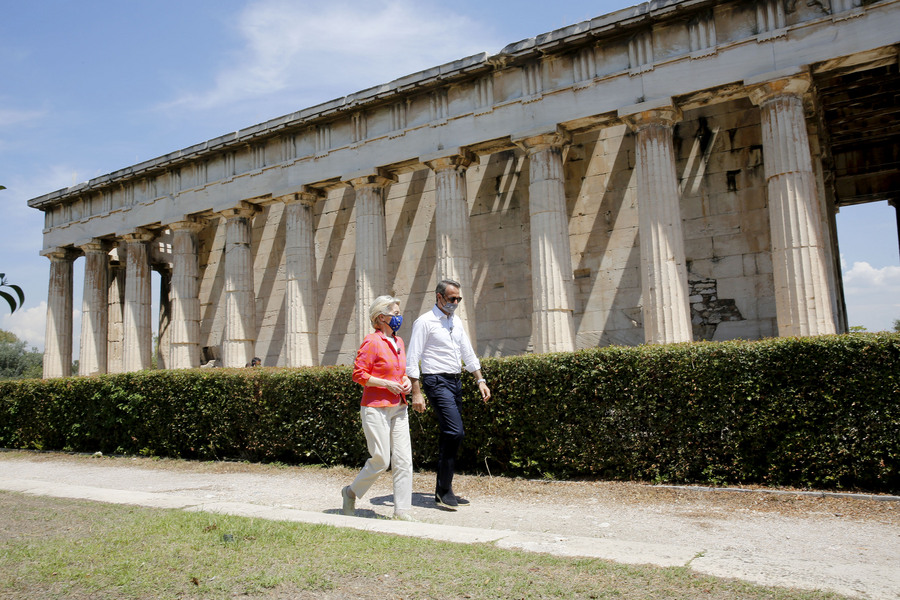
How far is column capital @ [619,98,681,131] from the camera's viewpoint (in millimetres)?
14117

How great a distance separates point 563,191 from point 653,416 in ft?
27.0

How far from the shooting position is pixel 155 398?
1286cm

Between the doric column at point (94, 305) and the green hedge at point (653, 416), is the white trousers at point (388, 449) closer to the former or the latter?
the green hedge at point (653, 416)

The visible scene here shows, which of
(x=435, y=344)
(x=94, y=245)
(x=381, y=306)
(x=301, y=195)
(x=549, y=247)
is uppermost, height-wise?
(x=301, y=195)

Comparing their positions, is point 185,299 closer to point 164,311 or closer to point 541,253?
point 164,311

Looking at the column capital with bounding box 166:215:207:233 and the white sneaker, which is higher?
the column capital with bounding box 166:215:207:233

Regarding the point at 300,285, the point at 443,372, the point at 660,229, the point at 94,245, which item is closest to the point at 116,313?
the point at 94,245

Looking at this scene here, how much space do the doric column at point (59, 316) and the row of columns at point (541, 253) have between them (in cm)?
137

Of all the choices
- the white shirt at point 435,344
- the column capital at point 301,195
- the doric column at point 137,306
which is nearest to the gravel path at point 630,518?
the white shirt at point 435,344

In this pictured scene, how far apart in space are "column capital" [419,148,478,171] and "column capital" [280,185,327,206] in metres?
3.93

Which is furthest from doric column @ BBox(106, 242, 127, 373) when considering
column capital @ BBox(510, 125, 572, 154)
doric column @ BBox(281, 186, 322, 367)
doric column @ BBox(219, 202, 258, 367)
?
column capital @ BBox(510, 125, 572, 154)

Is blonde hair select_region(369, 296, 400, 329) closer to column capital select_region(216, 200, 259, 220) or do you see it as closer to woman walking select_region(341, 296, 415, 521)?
woman walking select_region(341, 296, 415, 521)

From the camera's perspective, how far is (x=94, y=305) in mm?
23688

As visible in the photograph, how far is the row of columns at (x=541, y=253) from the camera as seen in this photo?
Answer: 41.9 feet
